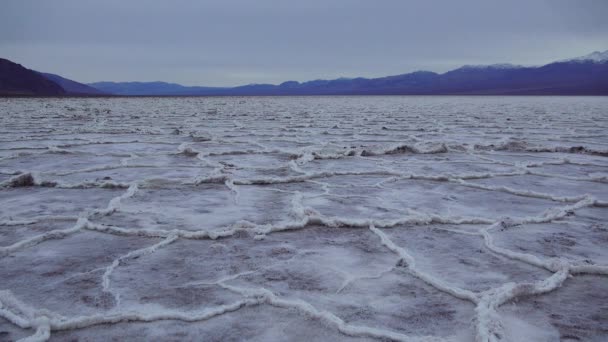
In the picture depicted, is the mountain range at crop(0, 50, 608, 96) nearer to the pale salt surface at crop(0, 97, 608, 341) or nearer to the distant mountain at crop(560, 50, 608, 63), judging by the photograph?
the distant mountain at crop(560, 50, 608, 63)

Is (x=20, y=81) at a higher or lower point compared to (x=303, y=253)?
lower

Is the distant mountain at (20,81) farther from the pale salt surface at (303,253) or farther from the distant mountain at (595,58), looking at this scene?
the distant mountain at (595,58)

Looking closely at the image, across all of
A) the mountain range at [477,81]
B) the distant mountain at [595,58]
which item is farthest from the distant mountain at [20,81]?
the distant mountain at [595,58]

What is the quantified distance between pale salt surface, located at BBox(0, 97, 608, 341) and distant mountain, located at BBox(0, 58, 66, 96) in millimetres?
55698

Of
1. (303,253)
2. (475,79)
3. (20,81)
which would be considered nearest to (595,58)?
(475,79)

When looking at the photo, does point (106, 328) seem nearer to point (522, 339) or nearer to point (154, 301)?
point (154, 301)

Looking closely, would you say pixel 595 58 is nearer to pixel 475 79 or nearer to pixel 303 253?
pixel 475 79

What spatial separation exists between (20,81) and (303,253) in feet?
199

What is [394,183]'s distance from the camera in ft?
10.0

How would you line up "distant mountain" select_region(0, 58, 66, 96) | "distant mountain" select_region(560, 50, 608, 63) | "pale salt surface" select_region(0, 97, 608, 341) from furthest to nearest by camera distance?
"distant mountain" select_region(560, 50, 608, 63)
"distant mountain" select_region(0, 58, 66, 96)
"pale salt surface" select_region(0, 97, 608, 341)

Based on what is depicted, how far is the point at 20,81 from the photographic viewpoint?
53.4 metres

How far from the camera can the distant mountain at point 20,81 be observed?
171 ft

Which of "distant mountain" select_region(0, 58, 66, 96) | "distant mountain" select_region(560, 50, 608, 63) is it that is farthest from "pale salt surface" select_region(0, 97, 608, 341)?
"distant mountain" select_region(560, 50, 608, 63)

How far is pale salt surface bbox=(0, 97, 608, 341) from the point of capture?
1230 mm
